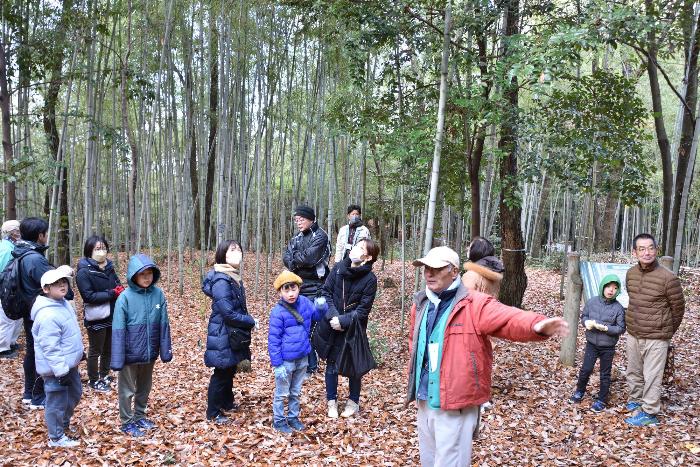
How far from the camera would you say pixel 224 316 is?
357 cm

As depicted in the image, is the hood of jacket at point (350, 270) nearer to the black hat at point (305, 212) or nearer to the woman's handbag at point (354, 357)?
the woman's handbag at point (354, 357)

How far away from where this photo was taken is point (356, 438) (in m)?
3.61

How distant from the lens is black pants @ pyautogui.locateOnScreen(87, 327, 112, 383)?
4.31 meters

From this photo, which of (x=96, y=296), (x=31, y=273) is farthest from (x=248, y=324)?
(x=31, y=273)

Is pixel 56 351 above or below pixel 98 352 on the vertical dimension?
above

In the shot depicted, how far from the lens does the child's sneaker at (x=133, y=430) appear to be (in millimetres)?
3504

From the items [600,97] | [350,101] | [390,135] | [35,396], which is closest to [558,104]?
[600,97]

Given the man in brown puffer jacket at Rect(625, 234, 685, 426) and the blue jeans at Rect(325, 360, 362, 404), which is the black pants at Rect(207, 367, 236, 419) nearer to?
the blue jeans at Rect(325, 360, 362, 404)

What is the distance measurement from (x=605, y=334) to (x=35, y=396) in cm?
466

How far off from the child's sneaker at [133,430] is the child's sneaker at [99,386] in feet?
3.29

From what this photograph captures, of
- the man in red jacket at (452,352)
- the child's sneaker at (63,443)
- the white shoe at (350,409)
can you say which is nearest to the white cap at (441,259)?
the man in red jacket at (452,352)

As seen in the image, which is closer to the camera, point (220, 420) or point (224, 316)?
point (224, 316)

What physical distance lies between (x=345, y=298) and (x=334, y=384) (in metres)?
0.69

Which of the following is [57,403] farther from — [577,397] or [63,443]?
[577,397]
